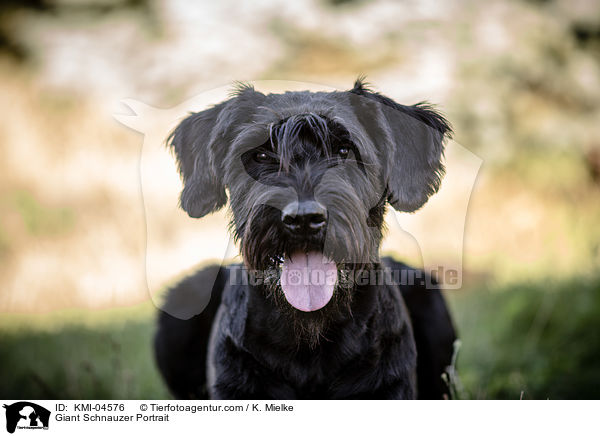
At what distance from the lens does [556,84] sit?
513cm

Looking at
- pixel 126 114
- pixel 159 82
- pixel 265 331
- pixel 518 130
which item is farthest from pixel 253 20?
pixel 518 130

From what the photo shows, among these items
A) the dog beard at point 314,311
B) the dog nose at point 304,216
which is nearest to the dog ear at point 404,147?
the dog beard at point 314,311

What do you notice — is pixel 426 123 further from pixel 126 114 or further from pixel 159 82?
pixel 159 82

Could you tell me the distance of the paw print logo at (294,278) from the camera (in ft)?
7.68

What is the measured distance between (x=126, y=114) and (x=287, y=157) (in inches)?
41.9

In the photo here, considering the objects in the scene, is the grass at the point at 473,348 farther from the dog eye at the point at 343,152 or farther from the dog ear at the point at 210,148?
the dog eye at the point at 343,152

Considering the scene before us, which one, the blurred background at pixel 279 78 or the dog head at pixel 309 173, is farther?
the blurred background at pixel 279 78

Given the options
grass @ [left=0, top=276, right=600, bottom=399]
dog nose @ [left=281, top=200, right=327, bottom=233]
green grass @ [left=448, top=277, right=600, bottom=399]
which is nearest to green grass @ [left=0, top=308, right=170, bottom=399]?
grass @ [left=0, top=276, right=600, bottom=399]
